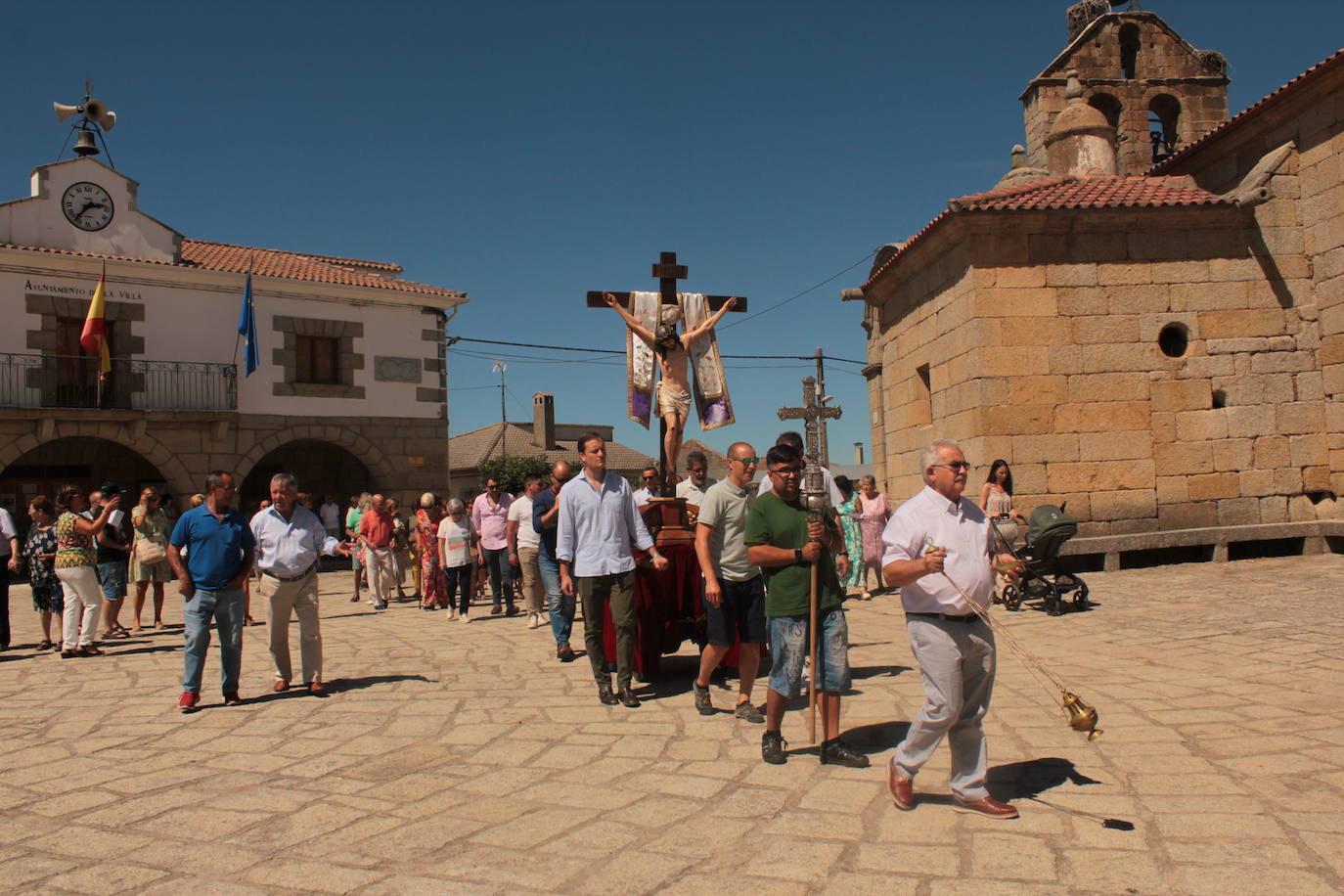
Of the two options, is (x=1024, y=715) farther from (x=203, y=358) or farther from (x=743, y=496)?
(x=203, y=358)

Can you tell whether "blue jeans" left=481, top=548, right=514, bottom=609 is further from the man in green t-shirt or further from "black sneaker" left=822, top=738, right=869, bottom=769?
"black sneaker" left=822, top=738, right=869, bottom=769

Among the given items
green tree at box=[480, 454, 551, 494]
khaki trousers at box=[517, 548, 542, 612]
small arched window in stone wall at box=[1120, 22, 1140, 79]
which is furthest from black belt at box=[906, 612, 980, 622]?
green tree at box=[480, 454, 551, 494]

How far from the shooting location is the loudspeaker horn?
65.4 ft

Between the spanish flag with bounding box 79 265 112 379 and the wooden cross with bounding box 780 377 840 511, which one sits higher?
the spanish flag with bounding box 79 265 112 379

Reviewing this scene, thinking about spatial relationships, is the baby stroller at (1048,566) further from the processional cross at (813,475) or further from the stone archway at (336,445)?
the stone archway at (336,445)

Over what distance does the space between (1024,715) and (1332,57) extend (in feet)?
34.1

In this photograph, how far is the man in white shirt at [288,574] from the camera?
6.51 meters

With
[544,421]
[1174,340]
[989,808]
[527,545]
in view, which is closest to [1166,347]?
[1174,340]

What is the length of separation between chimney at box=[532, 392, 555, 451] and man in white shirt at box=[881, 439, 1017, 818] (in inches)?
1858

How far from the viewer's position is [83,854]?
11.9 ft

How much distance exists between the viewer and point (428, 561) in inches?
488

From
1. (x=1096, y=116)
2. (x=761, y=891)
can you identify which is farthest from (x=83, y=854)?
(x=1096, y=116)

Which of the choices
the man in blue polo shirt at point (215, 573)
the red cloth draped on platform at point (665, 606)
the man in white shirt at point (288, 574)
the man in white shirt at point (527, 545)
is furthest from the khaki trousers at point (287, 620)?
the man in white shirt at point (527, 545)

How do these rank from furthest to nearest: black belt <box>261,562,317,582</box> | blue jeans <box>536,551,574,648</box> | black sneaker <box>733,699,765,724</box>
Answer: blue jeans <box>536,551,574,648</box> → black belt <box>261,562,317,582</box> → black sneaker <box>733,699,765,724</box>
